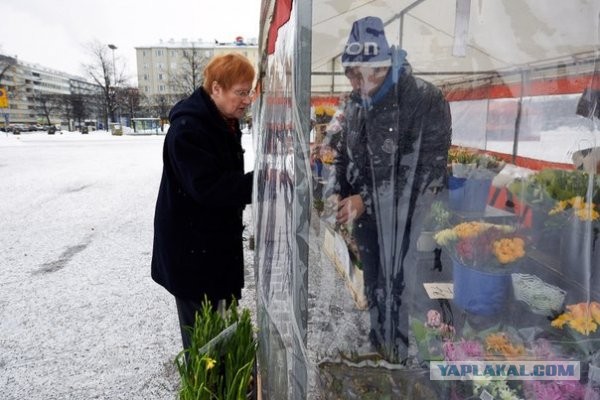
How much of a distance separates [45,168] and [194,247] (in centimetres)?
1149

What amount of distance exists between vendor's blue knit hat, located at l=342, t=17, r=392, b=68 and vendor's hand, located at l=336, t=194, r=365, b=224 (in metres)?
0.37

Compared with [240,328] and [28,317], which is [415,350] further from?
[28,317]

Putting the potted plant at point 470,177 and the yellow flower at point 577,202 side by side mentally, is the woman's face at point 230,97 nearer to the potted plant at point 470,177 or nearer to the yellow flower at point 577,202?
the potted plant at point 470,177

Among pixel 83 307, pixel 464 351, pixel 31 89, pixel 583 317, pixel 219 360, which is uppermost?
pixel 31 89

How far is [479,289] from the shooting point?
132 cm

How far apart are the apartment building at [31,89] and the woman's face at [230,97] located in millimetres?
66401

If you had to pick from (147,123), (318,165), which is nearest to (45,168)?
(318,165)

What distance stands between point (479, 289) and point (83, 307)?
9.73 feet

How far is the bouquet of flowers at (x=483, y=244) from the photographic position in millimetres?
1257

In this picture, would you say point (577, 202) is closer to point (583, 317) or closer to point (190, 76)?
point (583, 317)

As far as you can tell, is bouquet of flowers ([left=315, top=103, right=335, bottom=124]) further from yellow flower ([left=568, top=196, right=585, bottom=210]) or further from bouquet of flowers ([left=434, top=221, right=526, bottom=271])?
yellow flower ([left=568, top=196, right=585, bottom=210])

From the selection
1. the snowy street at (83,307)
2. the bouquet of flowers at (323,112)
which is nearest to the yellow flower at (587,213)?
the bouquet of flowers at (323,112)

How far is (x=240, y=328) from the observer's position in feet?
5.62

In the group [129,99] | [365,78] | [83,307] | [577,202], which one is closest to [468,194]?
[577,202]
